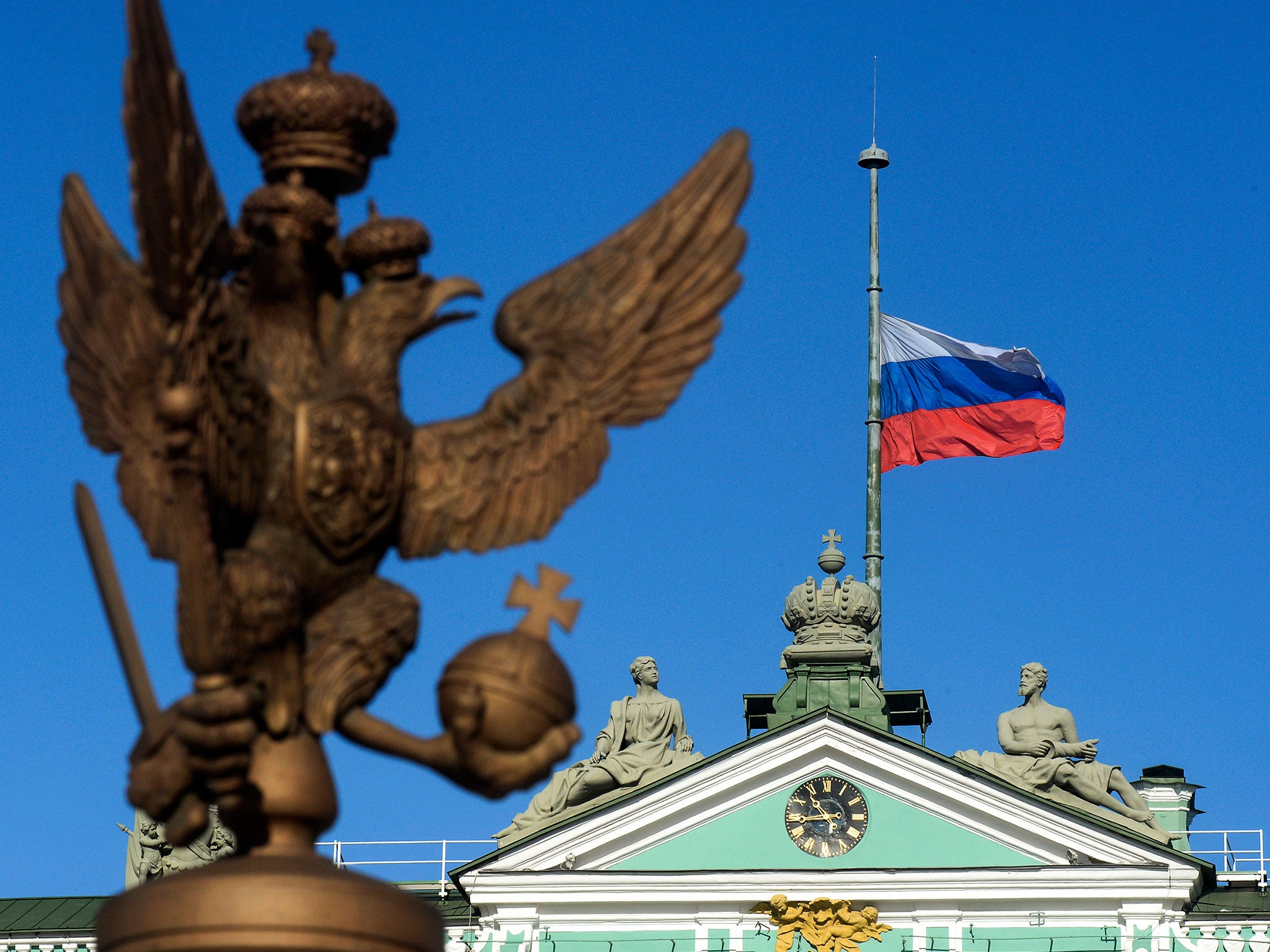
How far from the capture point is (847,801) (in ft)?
110

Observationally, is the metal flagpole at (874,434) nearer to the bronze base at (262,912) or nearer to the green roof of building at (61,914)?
the green roof of building at (61,914)

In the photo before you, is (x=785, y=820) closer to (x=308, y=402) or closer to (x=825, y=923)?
(x=825, y=923)

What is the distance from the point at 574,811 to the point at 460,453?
27.4 m

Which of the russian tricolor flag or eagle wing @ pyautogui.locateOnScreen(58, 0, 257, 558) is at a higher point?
the russian tricolor flag

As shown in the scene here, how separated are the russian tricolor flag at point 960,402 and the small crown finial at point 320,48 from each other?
33305 mm

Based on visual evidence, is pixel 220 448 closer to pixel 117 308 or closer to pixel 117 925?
pixel 117 308

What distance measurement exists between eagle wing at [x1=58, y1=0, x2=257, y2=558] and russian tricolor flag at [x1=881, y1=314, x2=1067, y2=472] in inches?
1316

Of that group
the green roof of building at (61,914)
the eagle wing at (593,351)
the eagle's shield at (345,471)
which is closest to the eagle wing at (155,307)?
the eagle's shield at (345,471)

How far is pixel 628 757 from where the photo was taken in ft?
111

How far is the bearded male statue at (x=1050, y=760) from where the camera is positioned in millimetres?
32844

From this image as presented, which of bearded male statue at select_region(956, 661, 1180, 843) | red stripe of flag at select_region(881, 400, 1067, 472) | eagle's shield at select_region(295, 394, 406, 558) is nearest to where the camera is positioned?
eagle's shield at select_region(295, 394, 406, 558)

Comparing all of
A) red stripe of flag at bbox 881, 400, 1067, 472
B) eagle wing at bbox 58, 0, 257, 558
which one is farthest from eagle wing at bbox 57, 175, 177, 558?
red stripe of flag at bbox 881, 400, 1067, 472

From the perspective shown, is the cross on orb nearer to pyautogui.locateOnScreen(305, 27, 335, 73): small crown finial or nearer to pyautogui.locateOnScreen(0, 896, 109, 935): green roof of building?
pyautogui.locateOnScreen(305, 27, 335, 73): small crown finial

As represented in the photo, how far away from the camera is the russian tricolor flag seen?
39.6 m
